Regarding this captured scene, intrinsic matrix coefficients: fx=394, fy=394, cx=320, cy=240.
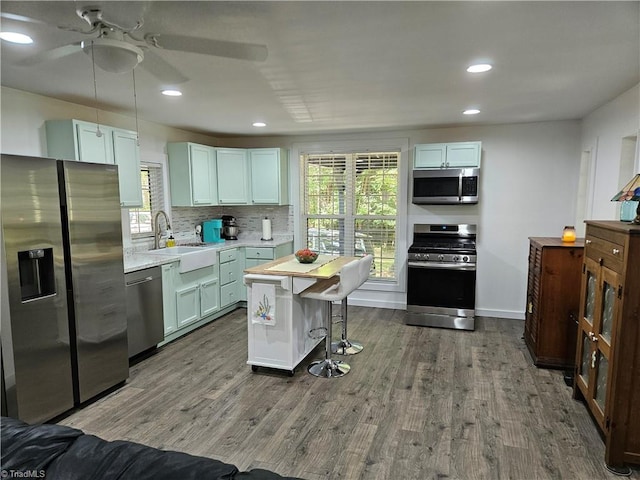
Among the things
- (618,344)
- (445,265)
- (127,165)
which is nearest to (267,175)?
(127,165)

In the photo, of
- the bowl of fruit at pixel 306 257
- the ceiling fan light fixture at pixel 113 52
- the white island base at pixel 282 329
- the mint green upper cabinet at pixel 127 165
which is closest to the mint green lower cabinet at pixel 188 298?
the mint green upper cabinet at pixel 127 165

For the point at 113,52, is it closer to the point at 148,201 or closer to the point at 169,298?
the point at 169,298

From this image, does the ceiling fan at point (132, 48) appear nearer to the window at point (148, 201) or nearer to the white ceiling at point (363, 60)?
the white ceiling at point (363, 60)

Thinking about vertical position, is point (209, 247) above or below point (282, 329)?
above

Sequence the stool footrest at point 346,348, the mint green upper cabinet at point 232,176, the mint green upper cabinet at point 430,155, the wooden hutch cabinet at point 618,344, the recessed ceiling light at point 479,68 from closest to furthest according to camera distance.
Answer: the wooden hutch cabinet at point 618,344
the recessed ceiling light at point 479,68
the stool footrest at point 346,348
the mint green upper cabinet at point 430,155
the mint green upper cabinet at point 232,176

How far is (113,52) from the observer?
1.76 metres

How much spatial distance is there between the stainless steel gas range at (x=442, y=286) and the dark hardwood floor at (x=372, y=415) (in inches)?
23.8

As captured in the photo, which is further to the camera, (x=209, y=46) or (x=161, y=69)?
(x=161, y=69)

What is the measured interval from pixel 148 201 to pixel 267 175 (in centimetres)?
161

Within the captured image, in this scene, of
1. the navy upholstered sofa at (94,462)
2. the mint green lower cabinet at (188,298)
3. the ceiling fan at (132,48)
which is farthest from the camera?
the mint green lower cabinet at (188,298)

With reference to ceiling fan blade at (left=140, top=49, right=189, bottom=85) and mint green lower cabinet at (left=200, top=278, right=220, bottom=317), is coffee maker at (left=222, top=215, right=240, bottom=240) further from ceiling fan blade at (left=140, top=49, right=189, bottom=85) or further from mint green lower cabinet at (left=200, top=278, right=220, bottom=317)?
ceiling fan blade at (left=140, top=49, right=189, bottom=85)

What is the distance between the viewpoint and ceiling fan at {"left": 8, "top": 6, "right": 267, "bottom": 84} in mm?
1720

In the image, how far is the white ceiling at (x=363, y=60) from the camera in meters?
1.84

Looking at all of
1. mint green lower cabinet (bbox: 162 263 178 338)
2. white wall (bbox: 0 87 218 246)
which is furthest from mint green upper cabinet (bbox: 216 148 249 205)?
mint green lower cabinet (bbox: 162 263 178 338)
